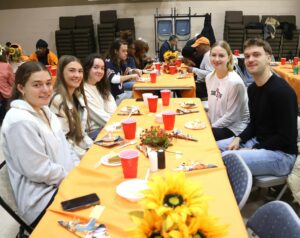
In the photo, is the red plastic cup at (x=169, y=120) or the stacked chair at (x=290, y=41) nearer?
the red plastic cup at (x=169, y=120)

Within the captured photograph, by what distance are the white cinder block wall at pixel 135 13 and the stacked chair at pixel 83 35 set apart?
0.39 metres

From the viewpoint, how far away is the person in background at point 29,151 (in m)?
1.66

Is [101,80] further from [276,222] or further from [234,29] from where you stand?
[234,29]

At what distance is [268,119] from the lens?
2.33 metres

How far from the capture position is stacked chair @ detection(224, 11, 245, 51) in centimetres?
870

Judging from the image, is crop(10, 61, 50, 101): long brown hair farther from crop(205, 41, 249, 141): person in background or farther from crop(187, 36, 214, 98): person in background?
crop(187, 36, 214, 98): person in background

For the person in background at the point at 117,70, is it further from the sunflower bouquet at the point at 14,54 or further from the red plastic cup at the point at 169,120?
the red plastic cup at the point at 169,120

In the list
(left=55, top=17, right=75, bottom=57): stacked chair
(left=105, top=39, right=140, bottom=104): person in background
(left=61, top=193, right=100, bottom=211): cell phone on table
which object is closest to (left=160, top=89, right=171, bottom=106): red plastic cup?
(left=105, top=39, right=140, bottom=104): person in background

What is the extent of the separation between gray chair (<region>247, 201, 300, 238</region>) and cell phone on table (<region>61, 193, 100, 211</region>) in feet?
2.37

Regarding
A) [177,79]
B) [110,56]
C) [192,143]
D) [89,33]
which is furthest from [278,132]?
[89,33]

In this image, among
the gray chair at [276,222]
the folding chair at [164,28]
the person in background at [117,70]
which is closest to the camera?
the gray chair at [276,222]

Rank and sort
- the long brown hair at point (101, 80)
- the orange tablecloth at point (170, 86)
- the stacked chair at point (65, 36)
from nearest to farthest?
the long brown hair at point (101, 80), the orange tablecloth at point (170, 86), the stacked chair at point (65, 36)

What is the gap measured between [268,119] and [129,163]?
1.30 m

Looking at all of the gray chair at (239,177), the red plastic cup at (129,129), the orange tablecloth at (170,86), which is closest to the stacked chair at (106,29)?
the orange tablecloth at (170,86)
